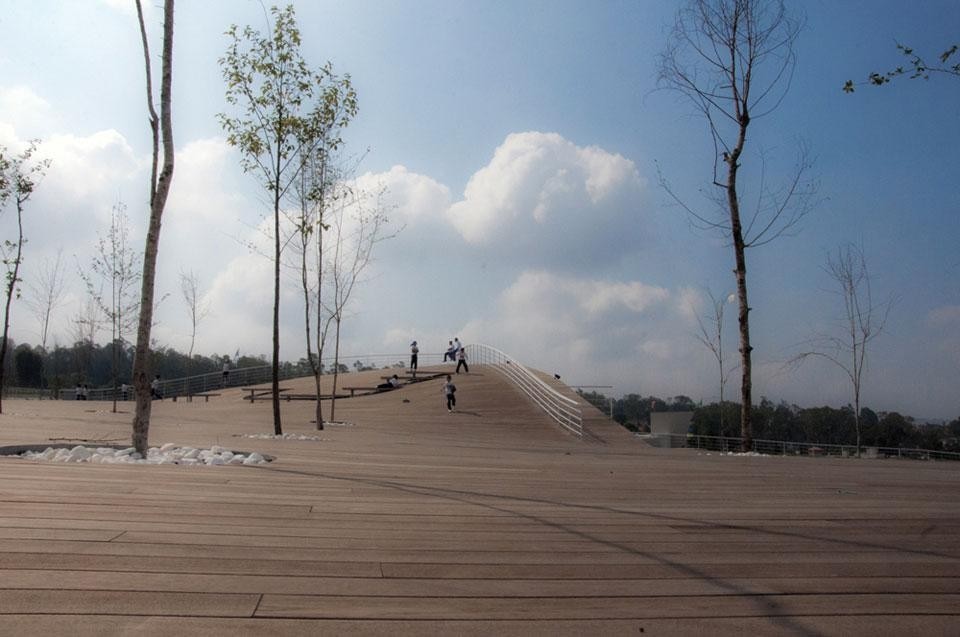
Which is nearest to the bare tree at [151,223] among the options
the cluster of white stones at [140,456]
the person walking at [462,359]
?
the cluster of white stones at [140,456]

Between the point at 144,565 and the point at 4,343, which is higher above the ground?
the point at 4,343

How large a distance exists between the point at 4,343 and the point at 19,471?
1724 cm

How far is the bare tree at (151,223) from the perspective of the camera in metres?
5.80

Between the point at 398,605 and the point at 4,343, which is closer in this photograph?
the point at 398,605

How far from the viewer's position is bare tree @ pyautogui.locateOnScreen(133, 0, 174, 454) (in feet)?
19.0

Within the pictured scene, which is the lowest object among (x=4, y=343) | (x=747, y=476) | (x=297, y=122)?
(x=747, y=476)

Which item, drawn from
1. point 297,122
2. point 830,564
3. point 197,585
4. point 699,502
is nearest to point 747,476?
point 699,502

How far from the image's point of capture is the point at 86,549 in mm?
2309

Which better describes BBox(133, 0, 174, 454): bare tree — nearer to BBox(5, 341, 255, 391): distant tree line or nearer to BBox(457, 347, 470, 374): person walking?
BBox(5, 341, 255, 391): distant tree line

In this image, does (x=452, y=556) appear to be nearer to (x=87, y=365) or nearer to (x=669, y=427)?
(x=669, y=427)

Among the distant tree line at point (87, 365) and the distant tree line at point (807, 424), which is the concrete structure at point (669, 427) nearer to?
the distant tree line at point (807, 424)

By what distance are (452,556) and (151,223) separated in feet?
15.5

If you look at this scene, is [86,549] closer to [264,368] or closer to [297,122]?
[297,122]

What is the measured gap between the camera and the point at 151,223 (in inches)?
240
